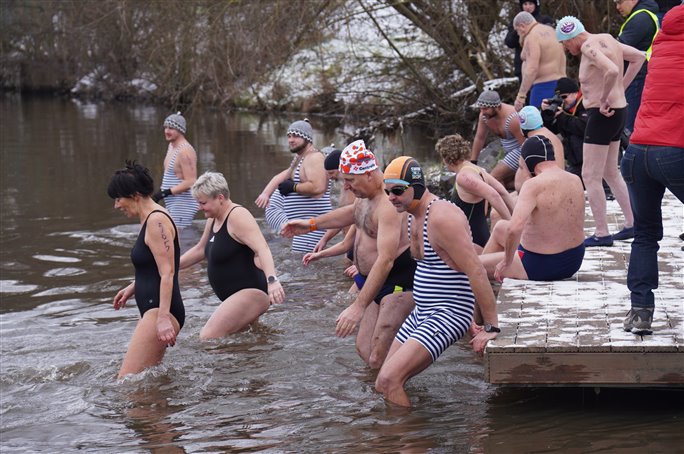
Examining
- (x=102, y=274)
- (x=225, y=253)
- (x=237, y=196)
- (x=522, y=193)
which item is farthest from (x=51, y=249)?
(x=522, y=193)

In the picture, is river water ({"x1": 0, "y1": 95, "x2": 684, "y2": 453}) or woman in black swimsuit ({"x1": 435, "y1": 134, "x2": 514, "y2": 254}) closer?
river water ({"x1": 0, "y1": 95, "x2": 684, "y2": 453})

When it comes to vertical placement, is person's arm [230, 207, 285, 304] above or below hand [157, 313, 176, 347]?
above

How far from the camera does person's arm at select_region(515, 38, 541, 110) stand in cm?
1208

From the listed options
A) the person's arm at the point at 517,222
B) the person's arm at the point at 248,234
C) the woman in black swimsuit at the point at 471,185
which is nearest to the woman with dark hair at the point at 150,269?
the person's arm at the point at 248,234

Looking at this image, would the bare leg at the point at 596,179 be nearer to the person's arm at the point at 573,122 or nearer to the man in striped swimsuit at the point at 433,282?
the person's arm at the point at 573,122

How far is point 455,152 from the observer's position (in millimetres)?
8812

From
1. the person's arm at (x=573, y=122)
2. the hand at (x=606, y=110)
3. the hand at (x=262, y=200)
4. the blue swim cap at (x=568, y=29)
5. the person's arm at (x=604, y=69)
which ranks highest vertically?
the blue swim cap at (x=568, y=29)

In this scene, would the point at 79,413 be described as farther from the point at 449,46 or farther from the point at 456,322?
the point at 449,46

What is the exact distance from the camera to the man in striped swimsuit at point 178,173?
42.5 ft

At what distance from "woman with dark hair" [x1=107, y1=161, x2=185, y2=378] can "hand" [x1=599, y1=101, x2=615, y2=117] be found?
12.3ft

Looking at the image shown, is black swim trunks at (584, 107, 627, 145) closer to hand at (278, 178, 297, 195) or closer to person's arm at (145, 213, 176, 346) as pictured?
person's arm at (145, 213, 176, 346)

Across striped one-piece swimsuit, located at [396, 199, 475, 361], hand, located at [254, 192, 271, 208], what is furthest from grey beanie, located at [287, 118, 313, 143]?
striped one-piece swimsuit, located at [396, 199, 475, 361]

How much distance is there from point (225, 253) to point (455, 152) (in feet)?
7.07

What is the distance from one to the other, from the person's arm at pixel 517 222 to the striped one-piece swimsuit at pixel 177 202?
6269 mm
